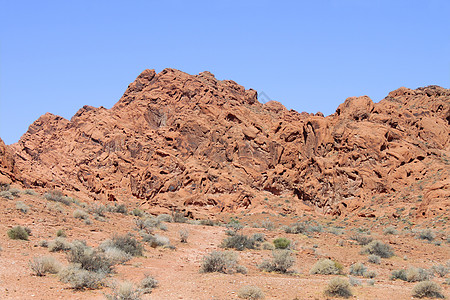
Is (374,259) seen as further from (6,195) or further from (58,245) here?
(6,195)

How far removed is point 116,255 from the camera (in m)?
14.2

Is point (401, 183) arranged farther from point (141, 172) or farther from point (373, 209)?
point (141, 172)

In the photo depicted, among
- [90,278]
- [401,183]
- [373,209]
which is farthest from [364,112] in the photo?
[90,278]

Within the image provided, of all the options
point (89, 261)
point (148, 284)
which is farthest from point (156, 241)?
point (148, 284)

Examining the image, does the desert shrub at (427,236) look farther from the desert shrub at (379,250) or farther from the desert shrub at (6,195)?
the desert shrub at (6,195)

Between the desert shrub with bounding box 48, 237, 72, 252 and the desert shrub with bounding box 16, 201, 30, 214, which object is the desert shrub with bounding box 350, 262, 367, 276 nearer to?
the desert shrub with bounding box 48, 237, 72, 252

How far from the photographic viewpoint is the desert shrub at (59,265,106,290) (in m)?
10.7

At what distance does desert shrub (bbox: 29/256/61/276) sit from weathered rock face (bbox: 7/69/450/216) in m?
24.9

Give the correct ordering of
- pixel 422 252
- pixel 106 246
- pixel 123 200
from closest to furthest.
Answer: pixel 106 246, pixel 422 252, pixel 123 200

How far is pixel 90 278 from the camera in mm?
10969

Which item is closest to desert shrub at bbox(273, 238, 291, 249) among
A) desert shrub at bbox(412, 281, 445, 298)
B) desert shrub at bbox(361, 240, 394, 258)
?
desert shrub at bbox(361, 240, 394, 258)

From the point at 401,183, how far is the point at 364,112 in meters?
12.5

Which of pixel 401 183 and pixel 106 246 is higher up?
pixel 401 183

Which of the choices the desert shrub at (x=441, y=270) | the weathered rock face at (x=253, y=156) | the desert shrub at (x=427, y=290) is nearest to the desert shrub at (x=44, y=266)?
the desert shrub at (x=427, y=290)
